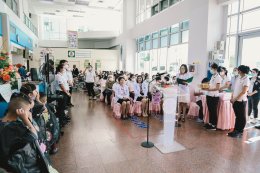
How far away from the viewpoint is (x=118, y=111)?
507cm

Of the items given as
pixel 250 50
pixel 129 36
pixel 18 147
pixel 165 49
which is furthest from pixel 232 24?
pixel 129 36

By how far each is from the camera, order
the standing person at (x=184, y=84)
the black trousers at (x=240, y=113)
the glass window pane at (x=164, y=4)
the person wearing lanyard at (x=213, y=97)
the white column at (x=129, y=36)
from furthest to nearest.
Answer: the white column at (x=129, y=36), the glass window pane at (x=164, y=4), the standing person at (x=184, y=84), the person wearing lanyard at (x=213, y=97), the black trousers at (x=240, y=113)

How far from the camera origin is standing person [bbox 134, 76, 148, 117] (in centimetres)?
540

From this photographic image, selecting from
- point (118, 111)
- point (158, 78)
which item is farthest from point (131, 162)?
point (158, 78)

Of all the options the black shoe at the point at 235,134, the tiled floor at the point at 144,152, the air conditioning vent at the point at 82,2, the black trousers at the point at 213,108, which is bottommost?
the tiled floor at the point at 144,152

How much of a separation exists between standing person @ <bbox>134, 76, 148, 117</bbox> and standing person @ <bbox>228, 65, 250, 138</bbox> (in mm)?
2331

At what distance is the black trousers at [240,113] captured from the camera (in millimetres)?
3650

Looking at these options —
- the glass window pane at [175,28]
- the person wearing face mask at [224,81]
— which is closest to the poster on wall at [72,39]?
the glass window pane at [175,28]

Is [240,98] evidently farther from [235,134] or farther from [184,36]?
[184,36]

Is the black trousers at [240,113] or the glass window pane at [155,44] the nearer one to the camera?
the black trousers at [240,113]

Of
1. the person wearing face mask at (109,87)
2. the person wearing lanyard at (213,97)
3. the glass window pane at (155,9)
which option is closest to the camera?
the person wearing lanyard at (213,97)

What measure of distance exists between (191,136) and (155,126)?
93cm

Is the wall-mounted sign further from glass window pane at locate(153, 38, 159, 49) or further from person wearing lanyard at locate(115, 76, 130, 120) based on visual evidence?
person wearing lanyard at locate(115, 76, 130, 120)

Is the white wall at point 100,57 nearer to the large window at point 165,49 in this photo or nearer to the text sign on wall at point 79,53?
the text sign on wall at point 79,53
